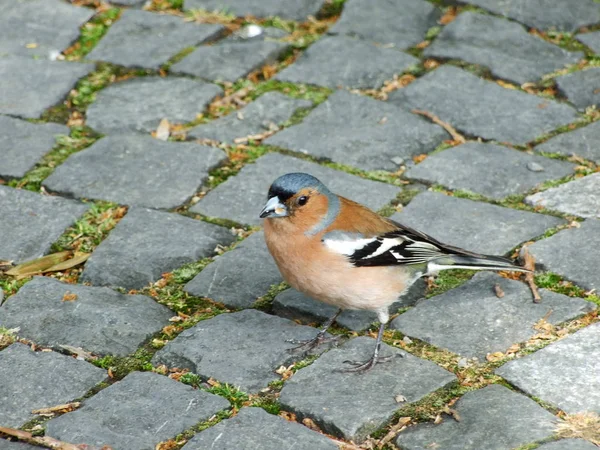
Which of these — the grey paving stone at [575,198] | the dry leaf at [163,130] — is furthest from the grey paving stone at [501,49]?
the dry leaf at [163,130]

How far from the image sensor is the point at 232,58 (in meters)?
6.66

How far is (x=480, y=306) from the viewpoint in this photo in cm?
455

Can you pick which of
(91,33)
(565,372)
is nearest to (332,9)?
(91,33)

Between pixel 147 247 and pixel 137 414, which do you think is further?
pixel 147 247

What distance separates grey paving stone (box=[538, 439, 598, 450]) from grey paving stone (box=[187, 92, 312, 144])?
9.87 feet

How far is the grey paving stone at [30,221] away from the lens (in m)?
4.96

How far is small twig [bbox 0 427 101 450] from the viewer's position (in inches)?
141

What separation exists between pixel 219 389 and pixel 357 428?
626mm

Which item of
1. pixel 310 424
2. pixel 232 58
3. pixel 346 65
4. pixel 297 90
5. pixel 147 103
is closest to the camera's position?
pixel 310 424

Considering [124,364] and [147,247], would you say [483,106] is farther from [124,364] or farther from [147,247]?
[124,364]

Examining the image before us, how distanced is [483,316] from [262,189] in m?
1.57

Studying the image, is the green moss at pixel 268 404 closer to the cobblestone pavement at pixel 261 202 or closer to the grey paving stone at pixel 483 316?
the cobblestone pavement at pixel 261 202

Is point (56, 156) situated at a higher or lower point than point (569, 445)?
lower

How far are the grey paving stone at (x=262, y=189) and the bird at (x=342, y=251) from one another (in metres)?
0.74
